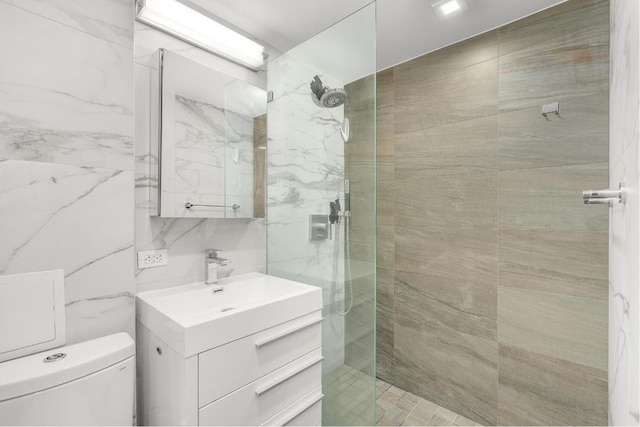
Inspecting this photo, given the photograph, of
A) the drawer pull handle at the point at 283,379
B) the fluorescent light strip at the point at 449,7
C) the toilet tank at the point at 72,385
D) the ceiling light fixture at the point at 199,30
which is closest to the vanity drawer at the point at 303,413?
the drawer pull handle at the point at 283,379

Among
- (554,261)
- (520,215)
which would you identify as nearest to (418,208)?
(520,215)

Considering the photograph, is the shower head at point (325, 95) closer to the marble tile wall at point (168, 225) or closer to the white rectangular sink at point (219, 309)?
the marble tile wall at point (168, 225)

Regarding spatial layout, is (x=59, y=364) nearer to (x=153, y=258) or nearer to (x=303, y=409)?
(x=153, y=258)

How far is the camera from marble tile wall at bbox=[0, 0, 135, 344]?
106 centimetres

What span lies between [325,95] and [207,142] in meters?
0.67

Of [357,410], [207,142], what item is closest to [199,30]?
[207,142]

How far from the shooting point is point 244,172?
1753 mm

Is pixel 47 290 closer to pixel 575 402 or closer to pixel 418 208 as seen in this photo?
pixel 418 208

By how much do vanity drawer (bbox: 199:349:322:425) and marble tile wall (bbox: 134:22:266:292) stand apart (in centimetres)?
65

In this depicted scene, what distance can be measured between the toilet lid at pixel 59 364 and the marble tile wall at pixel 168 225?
309mm

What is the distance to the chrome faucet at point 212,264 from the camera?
156cm

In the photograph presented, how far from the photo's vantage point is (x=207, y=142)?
1585 millimetres

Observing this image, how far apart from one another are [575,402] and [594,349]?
31 cm

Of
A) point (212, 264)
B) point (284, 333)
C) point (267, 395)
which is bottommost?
point (267, 395)
